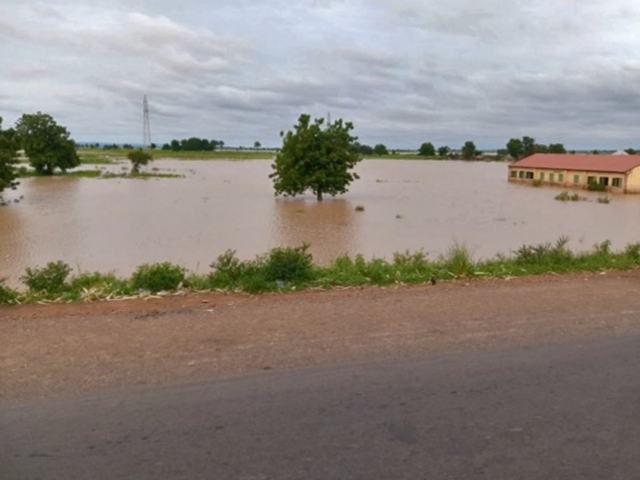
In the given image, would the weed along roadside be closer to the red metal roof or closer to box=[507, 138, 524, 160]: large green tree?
the red metal roof

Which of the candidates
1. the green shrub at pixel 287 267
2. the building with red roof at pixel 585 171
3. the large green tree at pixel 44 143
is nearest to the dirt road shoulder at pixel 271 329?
the green shrub at pixel 287 267

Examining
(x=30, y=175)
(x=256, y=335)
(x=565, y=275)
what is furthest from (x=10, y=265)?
(x=30, y=175)

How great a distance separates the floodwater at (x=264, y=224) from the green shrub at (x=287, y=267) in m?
6.10

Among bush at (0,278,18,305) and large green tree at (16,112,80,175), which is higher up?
large green tree at (16,112,80,175)

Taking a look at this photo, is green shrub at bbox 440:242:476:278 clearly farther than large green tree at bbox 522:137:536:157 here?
No

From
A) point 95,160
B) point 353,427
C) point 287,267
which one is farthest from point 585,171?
point 95,160

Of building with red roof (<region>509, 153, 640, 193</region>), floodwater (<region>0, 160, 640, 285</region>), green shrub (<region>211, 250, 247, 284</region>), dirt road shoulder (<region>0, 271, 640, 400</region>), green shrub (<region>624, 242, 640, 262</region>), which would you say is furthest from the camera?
building with red roof (<region>509, 153, 640, 193</region>)

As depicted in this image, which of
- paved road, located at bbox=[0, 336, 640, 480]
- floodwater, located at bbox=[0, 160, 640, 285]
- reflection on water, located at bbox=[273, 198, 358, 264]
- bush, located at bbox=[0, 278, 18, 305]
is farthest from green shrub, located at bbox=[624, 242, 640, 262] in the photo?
bush, located at bbox=[0, 278, 18, 305]

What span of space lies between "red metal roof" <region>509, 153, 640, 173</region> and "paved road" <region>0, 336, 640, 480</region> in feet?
157

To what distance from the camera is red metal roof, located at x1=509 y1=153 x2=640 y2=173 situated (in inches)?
1899

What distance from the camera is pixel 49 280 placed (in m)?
9.25

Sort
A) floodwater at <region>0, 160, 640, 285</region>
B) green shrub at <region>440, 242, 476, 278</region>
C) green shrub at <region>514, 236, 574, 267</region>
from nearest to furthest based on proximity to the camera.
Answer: green shrub at <region>440, 242, 476, 278</region> → green shrub at <region>514, 236, 574, 267</region> → floodwater at <region>0, 160, 640, 285</region>

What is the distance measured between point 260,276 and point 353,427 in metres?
5.28

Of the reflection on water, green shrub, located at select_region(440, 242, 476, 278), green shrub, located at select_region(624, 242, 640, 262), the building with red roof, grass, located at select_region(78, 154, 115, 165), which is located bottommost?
the reflection on water
